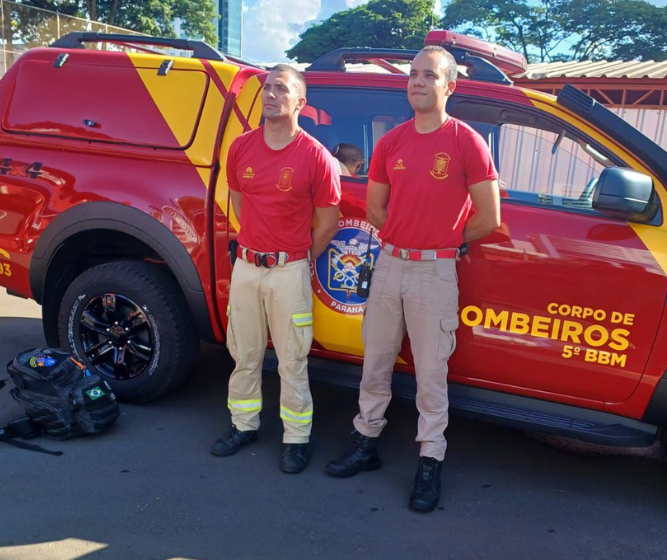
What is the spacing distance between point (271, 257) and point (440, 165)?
0.88 metres

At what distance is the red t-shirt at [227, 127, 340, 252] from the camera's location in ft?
9.91

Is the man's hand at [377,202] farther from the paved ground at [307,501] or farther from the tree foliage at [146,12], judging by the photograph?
the tree foliage at [146,12]

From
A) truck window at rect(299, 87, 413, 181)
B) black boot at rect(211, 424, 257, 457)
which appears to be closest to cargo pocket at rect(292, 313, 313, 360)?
black boot at rect(211, 424, 257, 457)

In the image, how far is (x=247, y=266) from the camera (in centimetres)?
318

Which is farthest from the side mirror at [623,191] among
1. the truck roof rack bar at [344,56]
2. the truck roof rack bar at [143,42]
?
the truck roof rack bar at [143,42]

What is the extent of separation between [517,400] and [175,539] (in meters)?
1.59

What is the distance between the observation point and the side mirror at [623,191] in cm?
264

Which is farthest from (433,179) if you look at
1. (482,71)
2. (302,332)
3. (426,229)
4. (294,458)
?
(294,458)

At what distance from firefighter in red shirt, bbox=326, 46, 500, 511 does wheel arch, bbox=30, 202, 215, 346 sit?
1020 mm

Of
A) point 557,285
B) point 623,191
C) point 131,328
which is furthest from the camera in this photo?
point 131,328

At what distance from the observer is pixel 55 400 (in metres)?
3.38

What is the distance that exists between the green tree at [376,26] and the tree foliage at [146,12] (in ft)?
45.3

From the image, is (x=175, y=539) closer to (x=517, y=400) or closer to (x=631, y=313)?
(x=517, y=400)

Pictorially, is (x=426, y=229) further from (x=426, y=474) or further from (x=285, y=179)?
(x=426, y=474)
